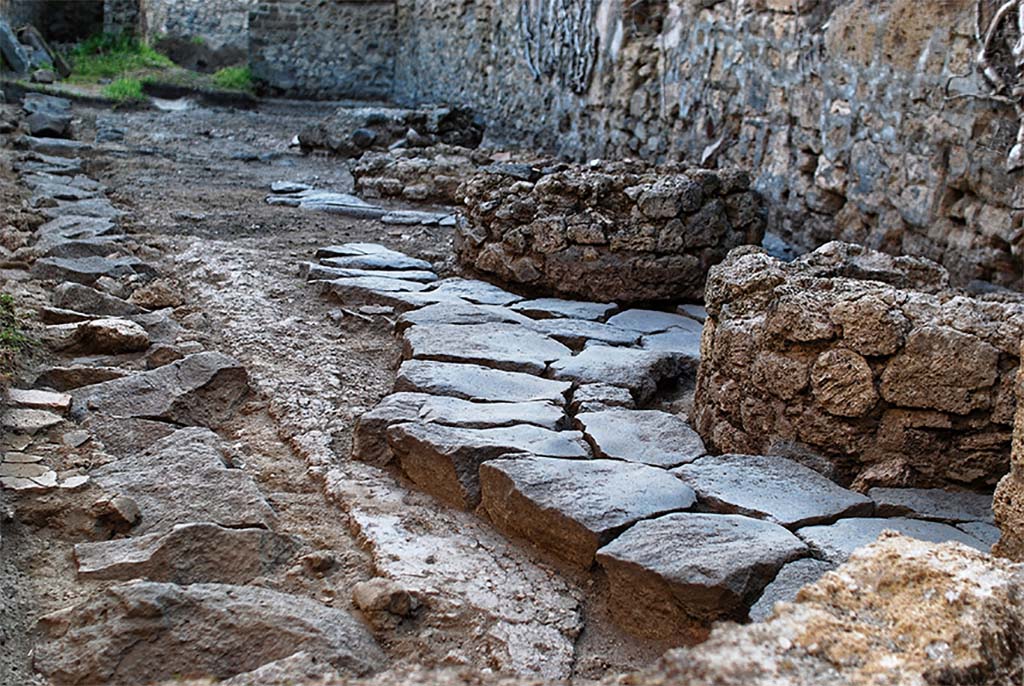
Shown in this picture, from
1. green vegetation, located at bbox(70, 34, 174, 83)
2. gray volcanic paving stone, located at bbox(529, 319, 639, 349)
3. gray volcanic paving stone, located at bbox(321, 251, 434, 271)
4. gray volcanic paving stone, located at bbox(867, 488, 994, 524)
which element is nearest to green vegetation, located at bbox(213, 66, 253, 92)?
green vegetation, located at bbox(70, 34, 174, 83)

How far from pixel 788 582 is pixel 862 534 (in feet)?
1.04

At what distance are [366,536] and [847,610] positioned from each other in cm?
134

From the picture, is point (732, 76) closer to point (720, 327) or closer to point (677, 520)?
point (720, 327)

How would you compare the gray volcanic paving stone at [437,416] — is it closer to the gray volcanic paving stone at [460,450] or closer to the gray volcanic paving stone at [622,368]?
the gray volcanic paving stone at [460,450]

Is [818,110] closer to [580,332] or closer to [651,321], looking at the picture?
[651,321]

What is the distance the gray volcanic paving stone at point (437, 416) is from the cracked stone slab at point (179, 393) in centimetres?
49

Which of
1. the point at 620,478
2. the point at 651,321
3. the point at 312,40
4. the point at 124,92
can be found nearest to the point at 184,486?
the point at 620,478

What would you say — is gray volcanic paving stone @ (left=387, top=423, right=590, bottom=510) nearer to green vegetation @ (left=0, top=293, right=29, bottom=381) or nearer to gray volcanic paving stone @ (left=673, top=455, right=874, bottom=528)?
gray volcanic paving stone @ (left=673, top=455, right=874, bottom=528)

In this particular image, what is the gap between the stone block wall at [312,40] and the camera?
49.4ft

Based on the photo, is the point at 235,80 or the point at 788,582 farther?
the point at 235,80

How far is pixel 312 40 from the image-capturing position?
49.6 feet

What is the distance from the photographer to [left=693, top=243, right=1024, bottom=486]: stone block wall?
2.61m

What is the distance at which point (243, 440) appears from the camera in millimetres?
3102

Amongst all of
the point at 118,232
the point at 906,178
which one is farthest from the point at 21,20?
the point at 906,178
